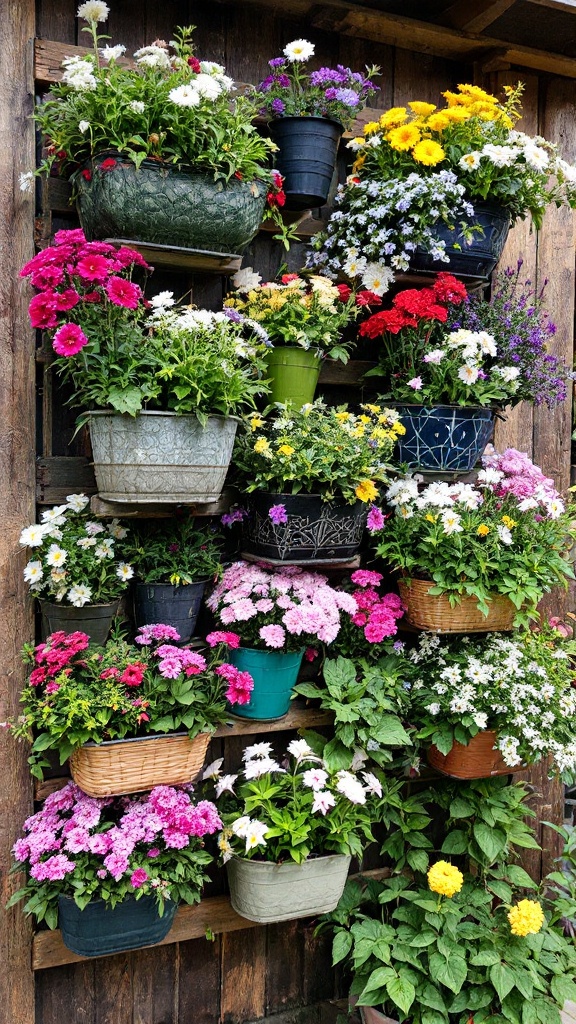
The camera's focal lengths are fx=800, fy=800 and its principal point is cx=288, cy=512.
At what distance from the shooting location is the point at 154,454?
74.5 inches

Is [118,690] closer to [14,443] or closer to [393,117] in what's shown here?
[14,443]

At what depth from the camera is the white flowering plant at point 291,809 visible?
207cm

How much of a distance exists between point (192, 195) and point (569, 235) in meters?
1.48

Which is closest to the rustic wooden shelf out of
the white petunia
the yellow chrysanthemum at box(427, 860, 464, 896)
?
the yellow chrysanthemum at box(427, 860, 464, 896)

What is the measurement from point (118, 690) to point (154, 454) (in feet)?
1.84

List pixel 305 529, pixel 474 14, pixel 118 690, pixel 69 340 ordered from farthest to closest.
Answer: pixel 474 14 < pixel 305 529 < pixel 118 690 < pixel 69 340

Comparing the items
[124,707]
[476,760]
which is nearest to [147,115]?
[124,707]

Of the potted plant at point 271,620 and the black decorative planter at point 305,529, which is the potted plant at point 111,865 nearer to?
the potted plant at point 271,620

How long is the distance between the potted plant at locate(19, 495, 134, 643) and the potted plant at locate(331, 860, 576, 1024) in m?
1.17

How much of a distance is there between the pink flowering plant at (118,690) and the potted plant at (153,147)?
1.02m

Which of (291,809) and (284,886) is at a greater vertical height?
(291,809)

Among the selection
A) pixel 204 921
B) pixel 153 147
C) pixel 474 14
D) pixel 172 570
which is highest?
pixel 474 14

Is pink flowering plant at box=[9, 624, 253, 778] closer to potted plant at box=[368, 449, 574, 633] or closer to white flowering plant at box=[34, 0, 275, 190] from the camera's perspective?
→ potted plant at box=[368, 449, 574, 633]

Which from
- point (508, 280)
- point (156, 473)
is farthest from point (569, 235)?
point (156, 473)
